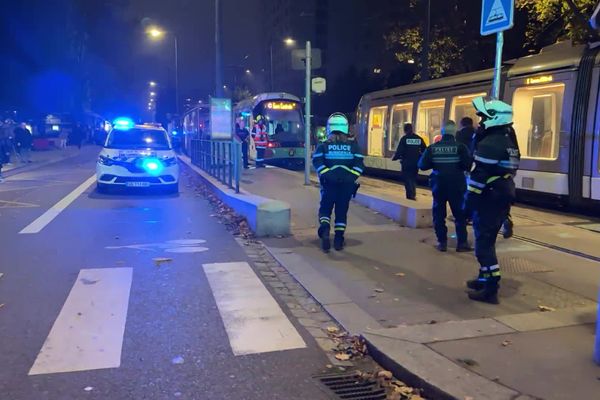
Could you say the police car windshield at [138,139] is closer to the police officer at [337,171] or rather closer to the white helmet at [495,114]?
the police officer at [337,171]

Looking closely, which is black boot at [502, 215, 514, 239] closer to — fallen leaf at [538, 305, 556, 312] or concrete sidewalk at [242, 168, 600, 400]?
concrete sidewalk at [242, 168, 600, 400]

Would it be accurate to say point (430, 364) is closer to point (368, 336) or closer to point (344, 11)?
point (368, 336)

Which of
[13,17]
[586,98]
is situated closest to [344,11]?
[13,17]

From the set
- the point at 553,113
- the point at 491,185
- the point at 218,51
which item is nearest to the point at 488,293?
the point at 491,185

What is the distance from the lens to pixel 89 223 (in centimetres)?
1010

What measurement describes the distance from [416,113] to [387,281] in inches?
473

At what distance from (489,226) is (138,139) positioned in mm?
11661

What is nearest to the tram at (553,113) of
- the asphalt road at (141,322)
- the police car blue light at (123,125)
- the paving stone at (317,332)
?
the asphalt road at (141,322)

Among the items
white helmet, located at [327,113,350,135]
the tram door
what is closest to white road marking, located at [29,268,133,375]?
white helmet, located at [327,113,350,135]

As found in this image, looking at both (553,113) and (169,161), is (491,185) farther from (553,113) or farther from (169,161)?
(169,161)

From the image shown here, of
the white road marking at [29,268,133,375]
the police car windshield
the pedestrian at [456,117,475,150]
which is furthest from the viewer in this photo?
the police car windshield

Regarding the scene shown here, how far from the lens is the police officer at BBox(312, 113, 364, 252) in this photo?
7.50 metres

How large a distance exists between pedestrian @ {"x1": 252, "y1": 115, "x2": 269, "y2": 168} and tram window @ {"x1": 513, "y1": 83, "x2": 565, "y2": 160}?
13.0 m

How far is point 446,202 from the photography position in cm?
746
